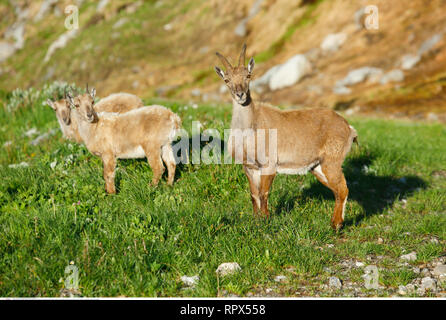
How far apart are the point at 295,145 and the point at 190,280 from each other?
9.45 feet

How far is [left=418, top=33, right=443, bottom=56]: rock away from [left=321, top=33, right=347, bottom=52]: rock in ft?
21.1

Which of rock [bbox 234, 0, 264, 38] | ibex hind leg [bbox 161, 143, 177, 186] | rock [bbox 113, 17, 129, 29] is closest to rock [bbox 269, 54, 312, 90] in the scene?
rock [bbox 234, 0, 264, 38]

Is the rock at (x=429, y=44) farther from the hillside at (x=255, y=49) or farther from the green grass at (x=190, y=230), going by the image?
the green grass at (x=190, y=230)

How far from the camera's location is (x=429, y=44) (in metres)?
25.5

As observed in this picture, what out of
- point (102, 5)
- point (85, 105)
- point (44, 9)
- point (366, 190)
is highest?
point (85, 105)

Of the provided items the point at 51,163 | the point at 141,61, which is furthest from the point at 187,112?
the point at 141,61

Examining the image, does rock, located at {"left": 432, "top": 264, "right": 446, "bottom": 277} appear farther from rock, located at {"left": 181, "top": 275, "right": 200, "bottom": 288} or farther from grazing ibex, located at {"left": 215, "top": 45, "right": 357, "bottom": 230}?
rock, located at {"left": 181, "top": 275, "right": 200, "bottom": 288}

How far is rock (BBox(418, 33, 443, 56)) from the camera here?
25.4m

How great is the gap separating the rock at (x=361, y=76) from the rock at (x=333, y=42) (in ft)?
14.3

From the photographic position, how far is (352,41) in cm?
3044

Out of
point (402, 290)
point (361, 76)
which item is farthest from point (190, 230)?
point (361, 76)

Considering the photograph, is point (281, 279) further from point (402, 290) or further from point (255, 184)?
point (255, 184)

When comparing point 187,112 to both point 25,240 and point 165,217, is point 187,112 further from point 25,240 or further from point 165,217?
point 25,240

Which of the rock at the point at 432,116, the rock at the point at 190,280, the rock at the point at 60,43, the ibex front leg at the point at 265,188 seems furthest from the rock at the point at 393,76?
the rock at the point at 60,43
